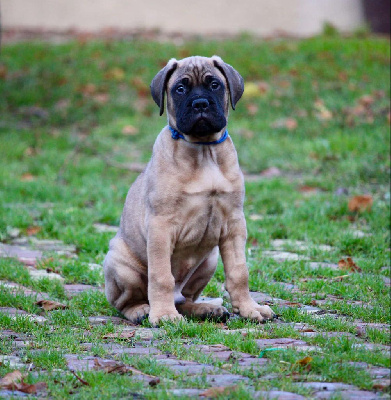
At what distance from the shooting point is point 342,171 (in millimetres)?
9062

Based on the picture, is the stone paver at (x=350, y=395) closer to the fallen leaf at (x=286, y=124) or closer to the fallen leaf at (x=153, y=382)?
the fallen leaf at (x=153, y=382)

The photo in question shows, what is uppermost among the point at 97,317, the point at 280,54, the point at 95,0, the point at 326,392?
the point at 95,0

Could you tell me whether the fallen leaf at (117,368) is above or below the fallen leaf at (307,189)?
above

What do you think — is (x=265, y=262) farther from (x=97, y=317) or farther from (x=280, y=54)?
(x=280, y=54)

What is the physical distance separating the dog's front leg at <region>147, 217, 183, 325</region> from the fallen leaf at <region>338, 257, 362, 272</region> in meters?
1.93

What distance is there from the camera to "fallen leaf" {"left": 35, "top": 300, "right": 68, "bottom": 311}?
4801mm

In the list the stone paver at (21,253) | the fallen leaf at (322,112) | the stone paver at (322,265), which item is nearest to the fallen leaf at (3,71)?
the fallen leaf at (322,112)

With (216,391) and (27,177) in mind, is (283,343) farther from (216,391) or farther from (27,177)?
(27,177)

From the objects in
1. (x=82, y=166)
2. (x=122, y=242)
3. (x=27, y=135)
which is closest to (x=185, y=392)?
(x=122, y=242)

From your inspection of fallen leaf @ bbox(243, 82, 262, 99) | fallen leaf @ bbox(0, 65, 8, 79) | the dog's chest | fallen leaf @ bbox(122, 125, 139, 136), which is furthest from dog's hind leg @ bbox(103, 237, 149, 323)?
fallen leaf @ bbox(0, 65, 8, 79)

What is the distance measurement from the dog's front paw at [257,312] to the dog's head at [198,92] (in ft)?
3.79

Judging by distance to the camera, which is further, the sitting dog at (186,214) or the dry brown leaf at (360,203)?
the dry brown leaf at (360,203)

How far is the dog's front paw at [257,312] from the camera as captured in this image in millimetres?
4410

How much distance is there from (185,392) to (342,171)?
21.0 feet
